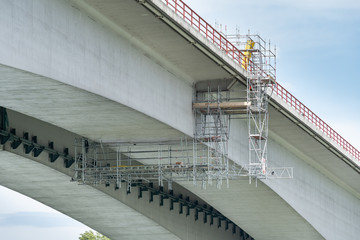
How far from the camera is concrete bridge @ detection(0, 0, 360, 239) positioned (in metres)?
24.0

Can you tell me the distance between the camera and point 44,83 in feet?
77.5

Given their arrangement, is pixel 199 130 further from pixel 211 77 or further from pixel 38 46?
pixel 38 46

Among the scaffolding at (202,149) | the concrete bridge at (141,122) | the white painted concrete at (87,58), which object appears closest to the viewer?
the white painted concrete at (87,58)

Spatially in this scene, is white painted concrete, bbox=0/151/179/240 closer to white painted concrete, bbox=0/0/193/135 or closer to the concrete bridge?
the concrete bridge

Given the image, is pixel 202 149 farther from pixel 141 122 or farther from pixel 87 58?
pixel 87 58

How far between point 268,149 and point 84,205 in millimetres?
8501

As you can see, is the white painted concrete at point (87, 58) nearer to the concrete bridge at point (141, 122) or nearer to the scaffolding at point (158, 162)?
the concrete bridge at point (141, 122)

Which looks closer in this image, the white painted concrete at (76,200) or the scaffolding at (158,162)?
the scaffolding at (158,162)

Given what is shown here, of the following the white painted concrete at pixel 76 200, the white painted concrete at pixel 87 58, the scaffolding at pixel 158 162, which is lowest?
the white painted concrete at pixel 76 200

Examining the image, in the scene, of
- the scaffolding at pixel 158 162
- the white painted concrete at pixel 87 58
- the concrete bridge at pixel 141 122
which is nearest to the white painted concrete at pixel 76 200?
the concrete bridge at pixel 141 122

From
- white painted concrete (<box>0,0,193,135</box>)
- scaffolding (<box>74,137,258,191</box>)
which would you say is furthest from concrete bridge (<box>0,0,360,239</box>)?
scaffolding (<box>74,137,258,191</box>)

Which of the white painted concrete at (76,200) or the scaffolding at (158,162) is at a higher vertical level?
the scaffolding at (158,162)

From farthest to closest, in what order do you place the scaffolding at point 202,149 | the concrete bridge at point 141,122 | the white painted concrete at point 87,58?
the scaffolding at point 202,149 → the concrete bridge at point 141,122 → the white painted concrete at point 87,58

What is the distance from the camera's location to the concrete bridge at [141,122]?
945 inches
